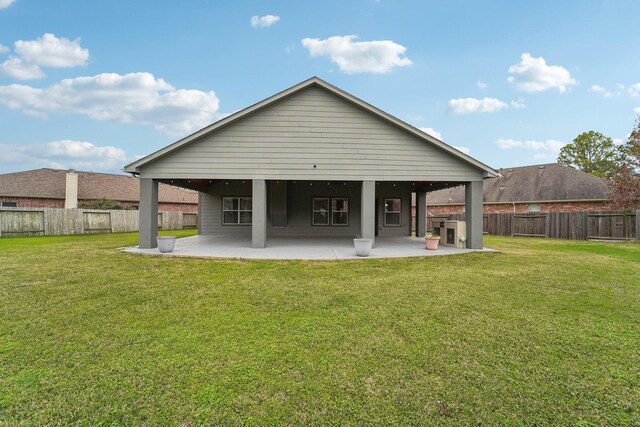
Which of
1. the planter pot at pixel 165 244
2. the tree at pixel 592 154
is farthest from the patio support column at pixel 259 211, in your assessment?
the tree at pixel 592 154

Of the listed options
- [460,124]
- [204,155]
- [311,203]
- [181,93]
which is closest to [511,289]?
[204,155]

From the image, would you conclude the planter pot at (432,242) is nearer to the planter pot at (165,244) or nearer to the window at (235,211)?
the planter pot at (165,244)

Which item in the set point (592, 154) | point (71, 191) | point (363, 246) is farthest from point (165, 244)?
point (592, 154)

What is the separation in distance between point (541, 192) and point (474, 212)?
60.6 ft

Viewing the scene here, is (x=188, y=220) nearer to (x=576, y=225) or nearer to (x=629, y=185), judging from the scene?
(x=576, y=225)

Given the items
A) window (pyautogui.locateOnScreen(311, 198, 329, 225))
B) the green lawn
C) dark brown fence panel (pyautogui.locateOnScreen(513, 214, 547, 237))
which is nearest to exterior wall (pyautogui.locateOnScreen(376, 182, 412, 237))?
window (pyautogui.locateOnScreen(311, 198, 329, 225))

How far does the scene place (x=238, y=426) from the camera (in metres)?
2.15

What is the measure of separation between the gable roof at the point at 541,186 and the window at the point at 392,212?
15.4 m

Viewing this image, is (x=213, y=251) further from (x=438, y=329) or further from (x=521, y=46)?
(x=521, y=46)

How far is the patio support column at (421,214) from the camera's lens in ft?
56.6

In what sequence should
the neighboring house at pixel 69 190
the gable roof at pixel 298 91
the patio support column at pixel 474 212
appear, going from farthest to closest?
the neighboring house at pixel 69 190
the patio support column at pixel 474 212
the gable roof at pixel 298 91

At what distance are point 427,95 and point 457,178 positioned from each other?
25.5 ft

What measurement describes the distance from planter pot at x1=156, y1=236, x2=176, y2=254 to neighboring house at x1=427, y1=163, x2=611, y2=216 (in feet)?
87.3

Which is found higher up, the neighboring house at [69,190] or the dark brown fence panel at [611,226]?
the neighboring house at [69,190]
